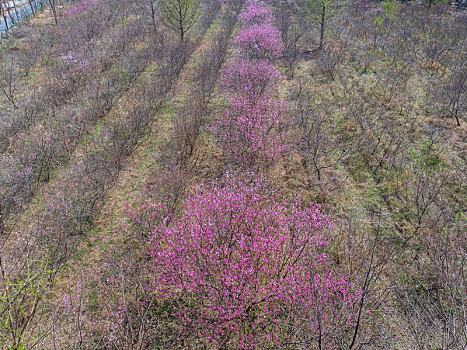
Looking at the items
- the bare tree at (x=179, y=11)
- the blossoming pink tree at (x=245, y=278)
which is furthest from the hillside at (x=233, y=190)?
the bare tree at (x=179, y=11)

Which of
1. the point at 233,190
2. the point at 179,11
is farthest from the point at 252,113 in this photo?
the point at 179,11

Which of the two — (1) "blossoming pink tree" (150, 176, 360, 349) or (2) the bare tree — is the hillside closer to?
(1) "blossoming pink tree" (150, 176, 360, 349)

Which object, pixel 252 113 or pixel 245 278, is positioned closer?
pixel 245 278

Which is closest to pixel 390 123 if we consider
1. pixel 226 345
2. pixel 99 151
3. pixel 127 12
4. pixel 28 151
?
pixel 226 345

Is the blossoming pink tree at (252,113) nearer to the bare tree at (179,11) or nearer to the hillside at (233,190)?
the hillside at (233,190)

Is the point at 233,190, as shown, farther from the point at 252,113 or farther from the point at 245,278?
the point at 252,113

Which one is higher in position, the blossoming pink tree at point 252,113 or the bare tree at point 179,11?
the bare tree at point 179,11

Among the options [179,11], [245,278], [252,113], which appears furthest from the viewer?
[179,11]

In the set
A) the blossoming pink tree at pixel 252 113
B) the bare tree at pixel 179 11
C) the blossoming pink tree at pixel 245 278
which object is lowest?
the blossoming pink tree at pixel 245 278

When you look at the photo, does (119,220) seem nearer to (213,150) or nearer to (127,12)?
(213,150)

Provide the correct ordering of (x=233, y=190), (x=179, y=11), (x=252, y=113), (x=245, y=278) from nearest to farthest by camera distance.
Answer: (x=245, y=278)
(x=233, y=190)
(x=252, y=113)
(x=179, y=11)

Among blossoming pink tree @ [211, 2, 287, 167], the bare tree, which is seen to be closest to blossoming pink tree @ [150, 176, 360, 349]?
blossoming pink tree @ [211, 2, 287, 167]
